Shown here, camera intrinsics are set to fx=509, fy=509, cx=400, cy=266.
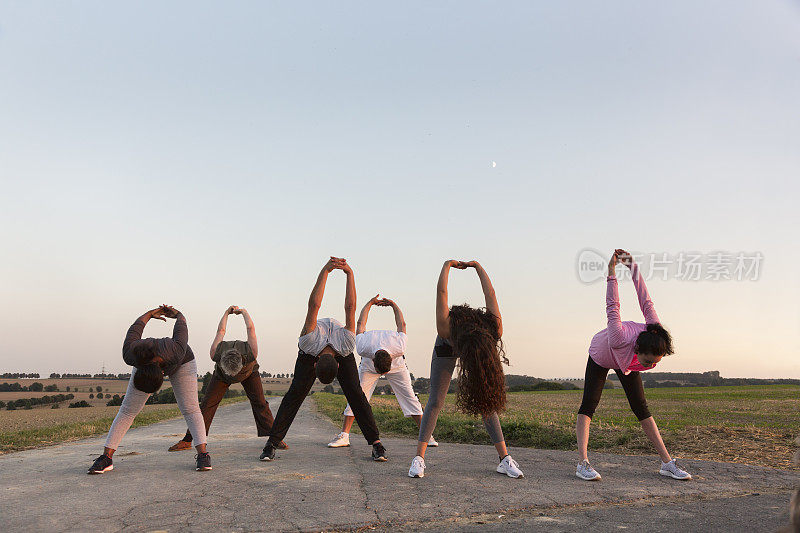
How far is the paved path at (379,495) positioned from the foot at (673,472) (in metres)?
0.11

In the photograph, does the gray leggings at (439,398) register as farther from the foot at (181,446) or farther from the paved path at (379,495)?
the foot at (181,446)

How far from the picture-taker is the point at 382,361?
7656 mm

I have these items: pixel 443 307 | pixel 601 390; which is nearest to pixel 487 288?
pixel 443 307

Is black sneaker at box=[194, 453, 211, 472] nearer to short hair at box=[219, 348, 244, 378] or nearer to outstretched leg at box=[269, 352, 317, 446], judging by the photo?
outstretched leg at box=[269, 352, 317, 446]

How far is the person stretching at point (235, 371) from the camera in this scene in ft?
23.1

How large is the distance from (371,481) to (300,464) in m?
1.33

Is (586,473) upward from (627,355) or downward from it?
downward

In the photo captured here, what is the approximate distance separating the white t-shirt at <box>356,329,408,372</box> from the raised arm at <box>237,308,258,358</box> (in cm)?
162

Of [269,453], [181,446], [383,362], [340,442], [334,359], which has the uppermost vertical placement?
[334,359]

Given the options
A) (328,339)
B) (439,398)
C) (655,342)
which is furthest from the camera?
(328,339)

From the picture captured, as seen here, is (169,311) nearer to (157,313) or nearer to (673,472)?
(157,313)

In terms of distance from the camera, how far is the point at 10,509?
439 centimetres

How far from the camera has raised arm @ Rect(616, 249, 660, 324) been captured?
5637 mm

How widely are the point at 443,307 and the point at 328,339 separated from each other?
178 cm
